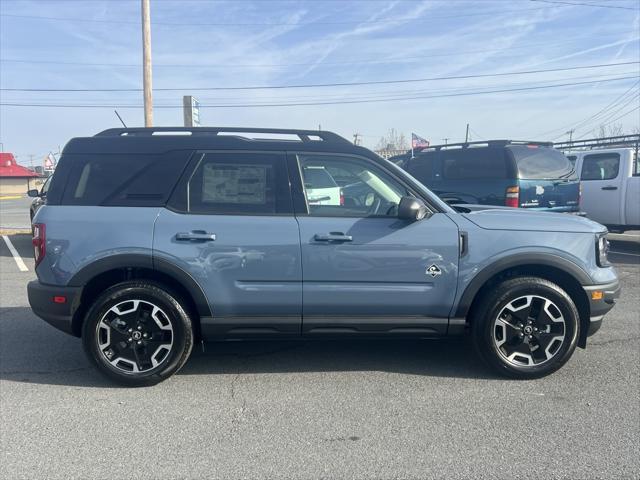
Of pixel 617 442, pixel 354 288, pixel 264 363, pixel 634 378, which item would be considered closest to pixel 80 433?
pixel 264 363

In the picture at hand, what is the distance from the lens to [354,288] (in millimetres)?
3979

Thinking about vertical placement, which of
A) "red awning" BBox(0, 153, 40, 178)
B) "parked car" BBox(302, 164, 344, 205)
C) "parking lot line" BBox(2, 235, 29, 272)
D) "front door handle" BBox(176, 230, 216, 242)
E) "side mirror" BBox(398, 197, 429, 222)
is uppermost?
"red awning" BBox(0, 153, 40, 178)

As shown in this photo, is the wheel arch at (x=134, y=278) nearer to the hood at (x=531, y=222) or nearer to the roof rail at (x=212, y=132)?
the roof rail at (x=212, y=132)

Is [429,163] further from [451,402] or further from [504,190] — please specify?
[451,402]

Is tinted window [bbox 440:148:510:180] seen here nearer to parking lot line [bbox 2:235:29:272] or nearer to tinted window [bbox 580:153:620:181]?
tinted window [bbox 580:153:620:181]

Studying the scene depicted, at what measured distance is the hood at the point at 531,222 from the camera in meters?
4.07

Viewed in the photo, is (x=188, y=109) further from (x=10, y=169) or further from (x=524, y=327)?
(x=10, y=169)

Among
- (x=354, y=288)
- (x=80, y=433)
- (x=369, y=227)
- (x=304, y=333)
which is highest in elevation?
(x=369, y=227)

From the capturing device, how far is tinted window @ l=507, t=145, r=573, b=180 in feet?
28.6

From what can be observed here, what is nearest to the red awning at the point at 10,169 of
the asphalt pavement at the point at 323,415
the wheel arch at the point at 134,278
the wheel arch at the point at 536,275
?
the asphalt pavement at the point at 323,415

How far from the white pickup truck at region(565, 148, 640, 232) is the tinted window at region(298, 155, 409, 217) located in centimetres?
816

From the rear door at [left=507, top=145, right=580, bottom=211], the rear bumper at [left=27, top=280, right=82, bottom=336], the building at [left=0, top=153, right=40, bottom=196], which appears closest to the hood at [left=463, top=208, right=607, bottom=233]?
the rear bumper at [left=27, top=280, right=82, bottom=336]

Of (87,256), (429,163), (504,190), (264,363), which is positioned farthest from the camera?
(429,163)

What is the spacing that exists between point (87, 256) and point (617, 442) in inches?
150
